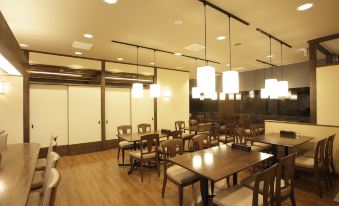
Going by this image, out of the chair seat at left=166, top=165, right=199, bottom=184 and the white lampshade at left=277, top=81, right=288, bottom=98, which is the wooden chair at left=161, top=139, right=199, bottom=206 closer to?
the chair seat at left=166, top=165, right=199, bottom=184

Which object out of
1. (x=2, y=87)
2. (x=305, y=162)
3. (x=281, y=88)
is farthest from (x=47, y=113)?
(x=305, y=162)

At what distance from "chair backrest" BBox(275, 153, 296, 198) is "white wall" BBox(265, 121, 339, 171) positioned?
7.43ft

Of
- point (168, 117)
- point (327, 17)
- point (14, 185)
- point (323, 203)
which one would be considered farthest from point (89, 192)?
point (327, 17)

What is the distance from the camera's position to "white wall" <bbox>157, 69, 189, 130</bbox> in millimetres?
6930

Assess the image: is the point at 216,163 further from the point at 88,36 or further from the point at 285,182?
the point at 88,36

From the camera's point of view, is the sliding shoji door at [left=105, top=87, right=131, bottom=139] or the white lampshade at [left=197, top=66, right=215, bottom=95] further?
the sliding shoji door at [left=105, top=87, right=131, bottom=139]

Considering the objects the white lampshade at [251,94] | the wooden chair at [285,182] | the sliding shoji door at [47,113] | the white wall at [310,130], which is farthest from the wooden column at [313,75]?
the sliding shoji door at [47,113]

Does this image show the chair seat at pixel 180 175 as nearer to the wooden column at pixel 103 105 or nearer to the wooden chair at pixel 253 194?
the wooden chair at pixel 253 194

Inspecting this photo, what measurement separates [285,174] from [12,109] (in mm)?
5718

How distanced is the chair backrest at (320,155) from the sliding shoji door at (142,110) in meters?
4.90

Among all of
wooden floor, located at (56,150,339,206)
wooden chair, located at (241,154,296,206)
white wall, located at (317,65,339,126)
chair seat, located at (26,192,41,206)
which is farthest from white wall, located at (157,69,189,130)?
chair seat, located at (26,192,41,206)

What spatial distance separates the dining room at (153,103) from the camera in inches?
88.0

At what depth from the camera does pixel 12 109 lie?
14.4 feet

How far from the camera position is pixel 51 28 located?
328 cm
